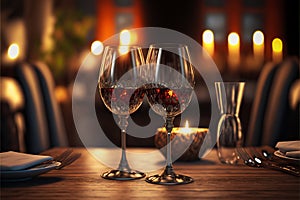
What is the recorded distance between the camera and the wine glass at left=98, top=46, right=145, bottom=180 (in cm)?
109

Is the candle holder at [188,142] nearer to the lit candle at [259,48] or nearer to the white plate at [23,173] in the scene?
the white plate at [23,173]

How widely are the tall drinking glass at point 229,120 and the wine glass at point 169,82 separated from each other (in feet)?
1.00

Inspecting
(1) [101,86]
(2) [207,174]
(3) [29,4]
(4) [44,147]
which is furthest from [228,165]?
(3) [29,4]

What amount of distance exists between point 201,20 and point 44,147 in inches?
→ 284

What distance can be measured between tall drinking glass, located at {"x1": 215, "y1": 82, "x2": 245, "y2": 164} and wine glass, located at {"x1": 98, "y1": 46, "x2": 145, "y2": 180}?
1.04 feet

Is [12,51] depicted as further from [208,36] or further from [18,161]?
[18,161]

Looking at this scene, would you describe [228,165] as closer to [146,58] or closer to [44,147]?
[146,58]

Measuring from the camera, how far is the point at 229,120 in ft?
4.53

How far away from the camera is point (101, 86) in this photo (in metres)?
1.10

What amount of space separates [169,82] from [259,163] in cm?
37

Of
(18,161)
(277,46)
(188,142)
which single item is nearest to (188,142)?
(188,142)

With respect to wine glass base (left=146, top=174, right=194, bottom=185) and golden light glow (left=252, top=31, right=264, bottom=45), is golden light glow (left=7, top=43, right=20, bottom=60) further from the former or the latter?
wine glass base (left=146, top=174, right=194, bottom=185)

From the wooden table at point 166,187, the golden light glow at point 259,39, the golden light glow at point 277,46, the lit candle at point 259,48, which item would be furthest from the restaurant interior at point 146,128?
the golden light glow at point 277,46

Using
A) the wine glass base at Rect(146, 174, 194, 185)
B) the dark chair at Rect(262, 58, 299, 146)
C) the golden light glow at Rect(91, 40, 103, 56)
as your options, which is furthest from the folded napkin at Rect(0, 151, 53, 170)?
the golden light glow at Rect(91, 40, 103, 56)
